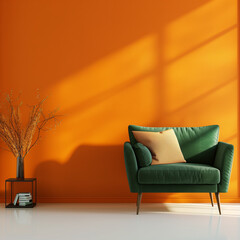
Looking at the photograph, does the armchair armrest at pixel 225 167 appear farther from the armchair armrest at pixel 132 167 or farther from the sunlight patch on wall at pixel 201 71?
the sunlight patch on wall at pixel 201 71

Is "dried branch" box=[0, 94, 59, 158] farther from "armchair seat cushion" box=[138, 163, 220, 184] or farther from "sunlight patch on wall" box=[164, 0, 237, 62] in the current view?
"sunlight patch on wall" box=[164, 0, 237, 62]

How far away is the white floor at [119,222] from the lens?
2971 millimetres

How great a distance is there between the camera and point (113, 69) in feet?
14.8

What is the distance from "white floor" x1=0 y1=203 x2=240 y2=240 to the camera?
2.97 m

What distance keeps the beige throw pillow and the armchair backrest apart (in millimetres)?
130

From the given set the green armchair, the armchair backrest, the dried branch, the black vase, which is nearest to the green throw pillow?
the green armchair

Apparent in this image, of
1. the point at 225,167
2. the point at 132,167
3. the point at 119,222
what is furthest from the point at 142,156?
the point at 225,167

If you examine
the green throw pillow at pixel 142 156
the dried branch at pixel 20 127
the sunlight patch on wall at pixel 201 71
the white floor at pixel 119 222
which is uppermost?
the sunlight patch on wall at pixel 201 71

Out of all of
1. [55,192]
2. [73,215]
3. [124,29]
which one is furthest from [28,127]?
[124,29]

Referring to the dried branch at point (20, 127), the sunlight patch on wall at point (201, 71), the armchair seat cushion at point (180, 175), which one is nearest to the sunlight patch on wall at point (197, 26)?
the sunlight patch on wall at point (201, 71)

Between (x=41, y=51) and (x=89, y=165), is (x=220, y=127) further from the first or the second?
(x=41, y=51)

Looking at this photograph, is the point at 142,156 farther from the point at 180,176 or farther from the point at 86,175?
the point at 86,175

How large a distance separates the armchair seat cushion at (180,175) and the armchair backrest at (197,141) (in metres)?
0.50

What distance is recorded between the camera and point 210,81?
4500 mm
